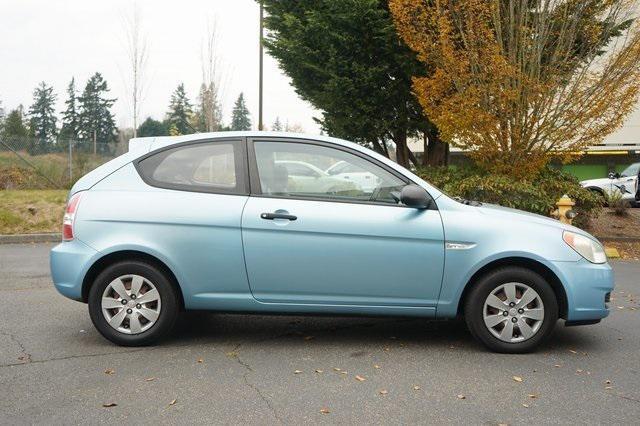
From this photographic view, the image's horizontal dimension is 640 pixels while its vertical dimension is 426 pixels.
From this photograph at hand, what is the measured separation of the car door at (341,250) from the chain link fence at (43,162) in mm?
15546

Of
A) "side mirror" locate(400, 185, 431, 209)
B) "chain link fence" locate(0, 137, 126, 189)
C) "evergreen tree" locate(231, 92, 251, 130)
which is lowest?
"side mirror" locate(400, 185, 431, 209)

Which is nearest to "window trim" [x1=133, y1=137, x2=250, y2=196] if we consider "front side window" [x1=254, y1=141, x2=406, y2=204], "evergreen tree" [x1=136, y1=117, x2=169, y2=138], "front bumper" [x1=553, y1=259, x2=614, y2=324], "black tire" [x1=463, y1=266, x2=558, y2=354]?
"front side window" [x1=254, y1=141, x2=406, y2=204]

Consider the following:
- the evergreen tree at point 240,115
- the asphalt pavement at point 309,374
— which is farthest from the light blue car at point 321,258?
the evergreen tree at point 240,115

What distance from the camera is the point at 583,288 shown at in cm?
472

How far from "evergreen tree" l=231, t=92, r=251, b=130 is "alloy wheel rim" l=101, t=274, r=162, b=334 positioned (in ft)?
321

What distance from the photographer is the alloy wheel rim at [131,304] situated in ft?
15.7

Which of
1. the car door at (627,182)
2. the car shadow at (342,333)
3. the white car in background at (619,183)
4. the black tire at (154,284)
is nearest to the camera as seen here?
the black tire at (154,284)

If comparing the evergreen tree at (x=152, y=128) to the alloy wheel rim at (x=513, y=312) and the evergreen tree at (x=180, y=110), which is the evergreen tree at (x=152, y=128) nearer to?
the evergreen tree at (x=180, y=110)

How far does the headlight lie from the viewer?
4785 millimetres

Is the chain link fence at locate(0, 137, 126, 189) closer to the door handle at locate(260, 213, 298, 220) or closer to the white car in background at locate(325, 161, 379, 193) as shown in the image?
the door handle at locate(260, 213, 298, 220)

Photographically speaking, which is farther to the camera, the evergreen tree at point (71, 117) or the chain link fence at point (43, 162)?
the evergreen tree at point (71, 117)

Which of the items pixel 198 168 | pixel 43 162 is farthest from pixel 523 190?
pixel 43 162

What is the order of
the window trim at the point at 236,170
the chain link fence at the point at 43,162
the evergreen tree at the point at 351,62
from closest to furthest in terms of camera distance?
the window trim at the point at 236,170
the evergreen tree at the point at 351,62
the chain link fence at the point at 43,162

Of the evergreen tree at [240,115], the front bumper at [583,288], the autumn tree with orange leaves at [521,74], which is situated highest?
the evergreen tree at [240,115]
